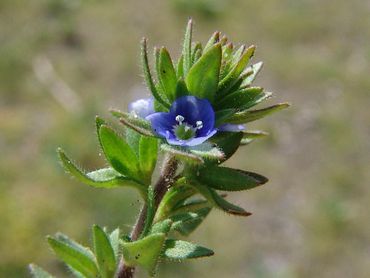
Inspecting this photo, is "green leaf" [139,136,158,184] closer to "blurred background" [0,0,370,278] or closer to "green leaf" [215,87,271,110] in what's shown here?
"green leaf" [215,87,271,110]

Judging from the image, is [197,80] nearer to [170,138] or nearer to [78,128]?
[170,138]

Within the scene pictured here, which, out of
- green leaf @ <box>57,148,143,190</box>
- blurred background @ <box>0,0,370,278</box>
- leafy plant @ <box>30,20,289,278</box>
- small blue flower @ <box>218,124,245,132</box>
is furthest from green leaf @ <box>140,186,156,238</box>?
blurred background @ <box>0,0,370,278</box>

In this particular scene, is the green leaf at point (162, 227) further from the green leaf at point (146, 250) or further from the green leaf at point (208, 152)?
the green leaf at point (208, 152)

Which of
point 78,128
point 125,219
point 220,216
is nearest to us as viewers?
point 125,219

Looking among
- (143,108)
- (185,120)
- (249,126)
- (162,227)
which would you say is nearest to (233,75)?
(185,120)

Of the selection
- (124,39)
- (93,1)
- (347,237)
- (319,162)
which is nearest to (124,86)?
(124,39)

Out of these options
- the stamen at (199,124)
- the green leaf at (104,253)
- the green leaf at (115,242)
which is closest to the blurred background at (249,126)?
the green leaf at (115,242)
